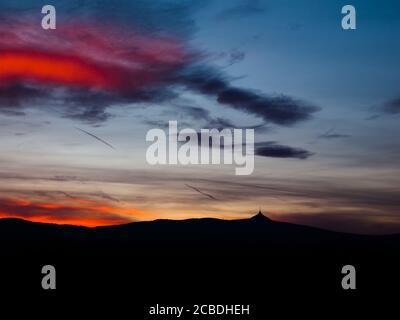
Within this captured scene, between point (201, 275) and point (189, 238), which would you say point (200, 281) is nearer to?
point (201, 275)

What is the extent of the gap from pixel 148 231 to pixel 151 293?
7175 cm

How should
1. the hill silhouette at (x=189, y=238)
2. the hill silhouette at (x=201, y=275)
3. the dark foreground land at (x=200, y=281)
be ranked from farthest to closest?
1. the hill silhouette at (x=189, y=238)
2. the hill silhouette at (x=201, y=275)
3. the dark foreground land at (x=200, y=281)

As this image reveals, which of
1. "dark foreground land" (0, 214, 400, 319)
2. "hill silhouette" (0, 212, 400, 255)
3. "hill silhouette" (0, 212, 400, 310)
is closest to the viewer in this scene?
"dark foreground land" (0, 214, 400, 319)

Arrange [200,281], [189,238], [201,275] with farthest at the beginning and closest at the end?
[189,238]
[201,275]
[200,281]

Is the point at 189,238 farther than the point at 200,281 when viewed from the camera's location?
Yes

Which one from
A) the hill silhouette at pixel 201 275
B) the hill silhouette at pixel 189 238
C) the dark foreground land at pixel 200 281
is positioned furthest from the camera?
the hill silhouette at pixel 189 238

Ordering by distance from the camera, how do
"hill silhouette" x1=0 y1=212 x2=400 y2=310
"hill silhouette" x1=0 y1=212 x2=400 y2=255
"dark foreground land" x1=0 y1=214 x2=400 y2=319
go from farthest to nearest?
"hill silhouette" x1=0 y1=212 x2=400 y2=255, "hill silhouette" x1=0 y1=212 x2=400 y2=310, "dark foreground land" x1=0 y1=214 x2=400 y2=319

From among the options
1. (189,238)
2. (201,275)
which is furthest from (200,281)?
(189,238)

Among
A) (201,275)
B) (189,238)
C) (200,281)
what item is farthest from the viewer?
(189,238)

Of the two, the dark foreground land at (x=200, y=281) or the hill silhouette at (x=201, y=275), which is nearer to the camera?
the dark foreground land at (x=200, y=281)

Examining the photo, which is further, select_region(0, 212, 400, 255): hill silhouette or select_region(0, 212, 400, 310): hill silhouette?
select_region(0, 212, 400, 255): hill silhouette

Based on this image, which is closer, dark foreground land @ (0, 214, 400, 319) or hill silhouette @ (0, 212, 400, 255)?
dark foreground land @ (0, 214, 400, 319)
